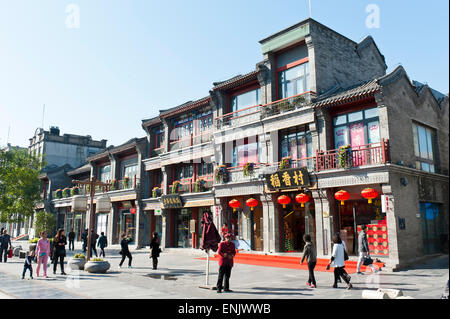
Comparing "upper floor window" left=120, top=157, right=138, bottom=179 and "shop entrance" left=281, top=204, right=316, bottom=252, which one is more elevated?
"upper floor window" left=120, top=157, right=138, bottom=179

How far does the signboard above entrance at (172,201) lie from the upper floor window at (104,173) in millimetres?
9797

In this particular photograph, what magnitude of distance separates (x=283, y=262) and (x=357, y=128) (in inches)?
284

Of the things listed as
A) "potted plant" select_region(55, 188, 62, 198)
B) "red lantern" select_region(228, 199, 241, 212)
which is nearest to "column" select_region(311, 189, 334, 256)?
"red lantern" select_region(228, 199, 241, 212)

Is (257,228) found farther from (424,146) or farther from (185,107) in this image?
(185,107)

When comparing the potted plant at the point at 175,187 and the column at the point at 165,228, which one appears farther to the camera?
the column at the point at 165,228

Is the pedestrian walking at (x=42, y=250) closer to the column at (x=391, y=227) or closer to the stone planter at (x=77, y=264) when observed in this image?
the stone planter at (x=77, y=264)

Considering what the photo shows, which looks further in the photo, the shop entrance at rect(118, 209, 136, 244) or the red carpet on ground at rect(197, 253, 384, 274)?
the shop entrance at rect(118, 209, 136, 244)

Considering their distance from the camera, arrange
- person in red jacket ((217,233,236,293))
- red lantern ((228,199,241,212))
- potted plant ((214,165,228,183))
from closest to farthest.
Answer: person in red jacket ((217,233,236,293))
red lantern ((228,199,241,212))
potted plant ((214,165,228,183))

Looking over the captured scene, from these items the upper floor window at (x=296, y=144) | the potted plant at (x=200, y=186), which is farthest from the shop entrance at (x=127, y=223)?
the upper floor window at (x=296, y=144)

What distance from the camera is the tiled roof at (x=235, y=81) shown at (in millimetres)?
21986

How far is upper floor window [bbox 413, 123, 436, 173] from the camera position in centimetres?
1819

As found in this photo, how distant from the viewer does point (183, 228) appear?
26.3 meters

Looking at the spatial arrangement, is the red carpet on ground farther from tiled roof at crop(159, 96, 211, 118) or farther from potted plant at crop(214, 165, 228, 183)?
tiled roof at crop(159, 96, 211, 118)

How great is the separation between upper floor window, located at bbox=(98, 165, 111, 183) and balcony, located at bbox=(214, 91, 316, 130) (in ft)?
49.4
